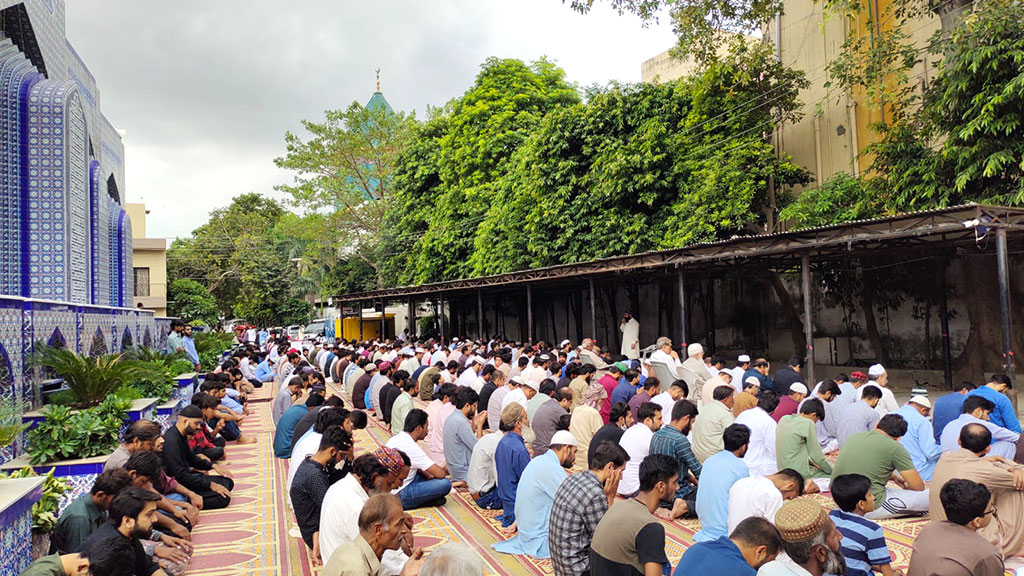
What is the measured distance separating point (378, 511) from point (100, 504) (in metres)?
2.16

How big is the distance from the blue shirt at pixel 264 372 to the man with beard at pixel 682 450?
15769 mm

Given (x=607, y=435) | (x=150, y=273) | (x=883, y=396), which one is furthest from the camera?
(x=150, y=273)

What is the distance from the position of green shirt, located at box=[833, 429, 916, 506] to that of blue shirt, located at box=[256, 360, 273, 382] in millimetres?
17169

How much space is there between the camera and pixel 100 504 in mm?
4422

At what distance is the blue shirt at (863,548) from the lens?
12.5 feet

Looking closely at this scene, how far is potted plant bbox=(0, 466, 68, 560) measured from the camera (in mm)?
4941

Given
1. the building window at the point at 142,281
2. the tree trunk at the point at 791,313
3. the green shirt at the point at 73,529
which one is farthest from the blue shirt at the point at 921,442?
the building window at the point at 142,281

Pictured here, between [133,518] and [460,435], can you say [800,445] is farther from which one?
[133,518]

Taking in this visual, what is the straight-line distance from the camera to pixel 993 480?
4.79m

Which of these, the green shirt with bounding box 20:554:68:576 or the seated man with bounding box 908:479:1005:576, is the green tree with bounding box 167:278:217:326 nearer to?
the green shirt with bounding box 20:554:68:576

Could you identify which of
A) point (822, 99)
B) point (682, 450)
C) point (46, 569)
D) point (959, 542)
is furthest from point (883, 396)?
point (822, 99)

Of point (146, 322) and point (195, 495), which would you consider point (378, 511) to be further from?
point (146, 322)

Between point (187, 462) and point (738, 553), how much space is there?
19.5 ft

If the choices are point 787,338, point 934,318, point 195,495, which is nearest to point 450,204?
point 787,338
